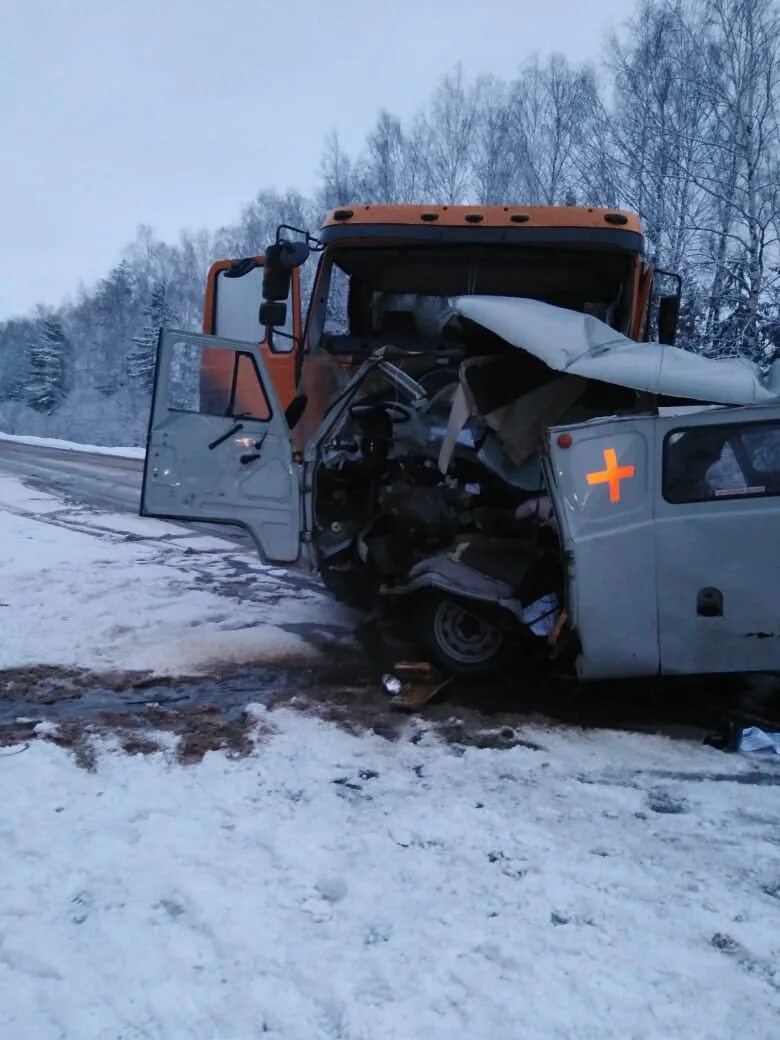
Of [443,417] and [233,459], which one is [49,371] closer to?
[233,459]

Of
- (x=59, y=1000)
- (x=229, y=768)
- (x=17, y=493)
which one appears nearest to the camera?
(x=59, y=1000)

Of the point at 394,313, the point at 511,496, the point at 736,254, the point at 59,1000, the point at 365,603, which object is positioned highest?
the point at 736,254

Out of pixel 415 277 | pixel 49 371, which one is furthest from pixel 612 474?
pixel 49 371

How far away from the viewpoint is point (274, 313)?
590 cm

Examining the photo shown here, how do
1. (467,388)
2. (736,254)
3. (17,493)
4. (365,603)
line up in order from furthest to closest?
1. (736,254)
2. (17,493)
3. (365,603)
4. (467,388)

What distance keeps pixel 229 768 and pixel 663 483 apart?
255 cm

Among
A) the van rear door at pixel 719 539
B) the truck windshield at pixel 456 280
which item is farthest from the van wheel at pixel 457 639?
the truck windshield at pixel 456 280

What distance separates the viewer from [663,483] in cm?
420

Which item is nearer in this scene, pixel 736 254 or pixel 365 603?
pixel 365 603

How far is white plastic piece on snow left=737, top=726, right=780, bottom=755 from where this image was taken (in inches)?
163

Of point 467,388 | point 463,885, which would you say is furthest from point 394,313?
point 463,885

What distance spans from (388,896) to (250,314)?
206 inches

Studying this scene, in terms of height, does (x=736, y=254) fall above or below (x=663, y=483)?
above

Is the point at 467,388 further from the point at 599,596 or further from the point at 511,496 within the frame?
the point at 599,596
